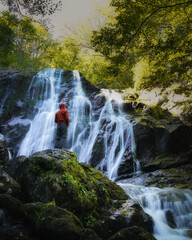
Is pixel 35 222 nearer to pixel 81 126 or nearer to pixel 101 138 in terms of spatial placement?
pixel 101 138

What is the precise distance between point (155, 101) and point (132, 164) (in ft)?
18.8

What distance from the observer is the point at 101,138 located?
1026 cm

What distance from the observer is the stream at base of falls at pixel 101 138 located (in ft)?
17.1

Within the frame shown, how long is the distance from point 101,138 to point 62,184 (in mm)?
6751

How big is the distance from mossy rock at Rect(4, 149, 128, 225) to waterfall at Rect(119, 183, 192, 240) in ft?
4.35

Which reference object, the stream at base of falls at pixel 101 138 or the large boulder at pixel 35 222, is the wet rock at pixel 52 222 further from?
the stream at base of falls at pixel 101 138

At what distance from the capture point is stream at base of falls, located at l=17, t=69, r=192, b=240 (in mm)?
5207

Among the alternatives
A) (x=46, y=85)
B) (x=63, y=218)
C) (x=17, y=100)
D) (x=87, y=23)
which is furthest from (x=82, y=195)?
(x=87, y=23)

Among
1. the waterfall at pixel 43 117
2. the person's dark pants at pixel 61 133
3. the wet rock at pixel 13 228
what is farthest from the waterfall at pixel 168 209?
the waterfall at pixel 43 117

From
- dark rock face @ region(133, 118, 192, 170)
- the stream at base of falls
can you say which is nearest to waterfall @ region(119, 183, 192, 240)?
the stream at base of falls

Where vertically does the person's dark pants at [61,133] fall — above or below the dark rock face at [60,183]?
above

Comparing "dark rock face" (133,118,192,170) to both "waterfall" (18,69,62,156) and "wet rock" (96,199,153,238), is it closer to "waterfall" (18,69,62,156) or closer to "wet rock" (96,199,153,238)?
"waterfall" (18,69,62,156)

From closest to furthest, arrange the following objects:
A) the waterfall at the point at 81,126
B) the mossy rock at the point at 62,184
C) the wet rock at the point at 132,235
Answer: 1. the wet rock at the point at 132,235
2. the mossy rock at the point at 62,184
3. the waterfall at the point at 81,126

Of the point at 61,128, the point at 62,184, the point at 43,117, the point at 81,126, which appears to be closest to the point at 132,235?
the point at 62,184
